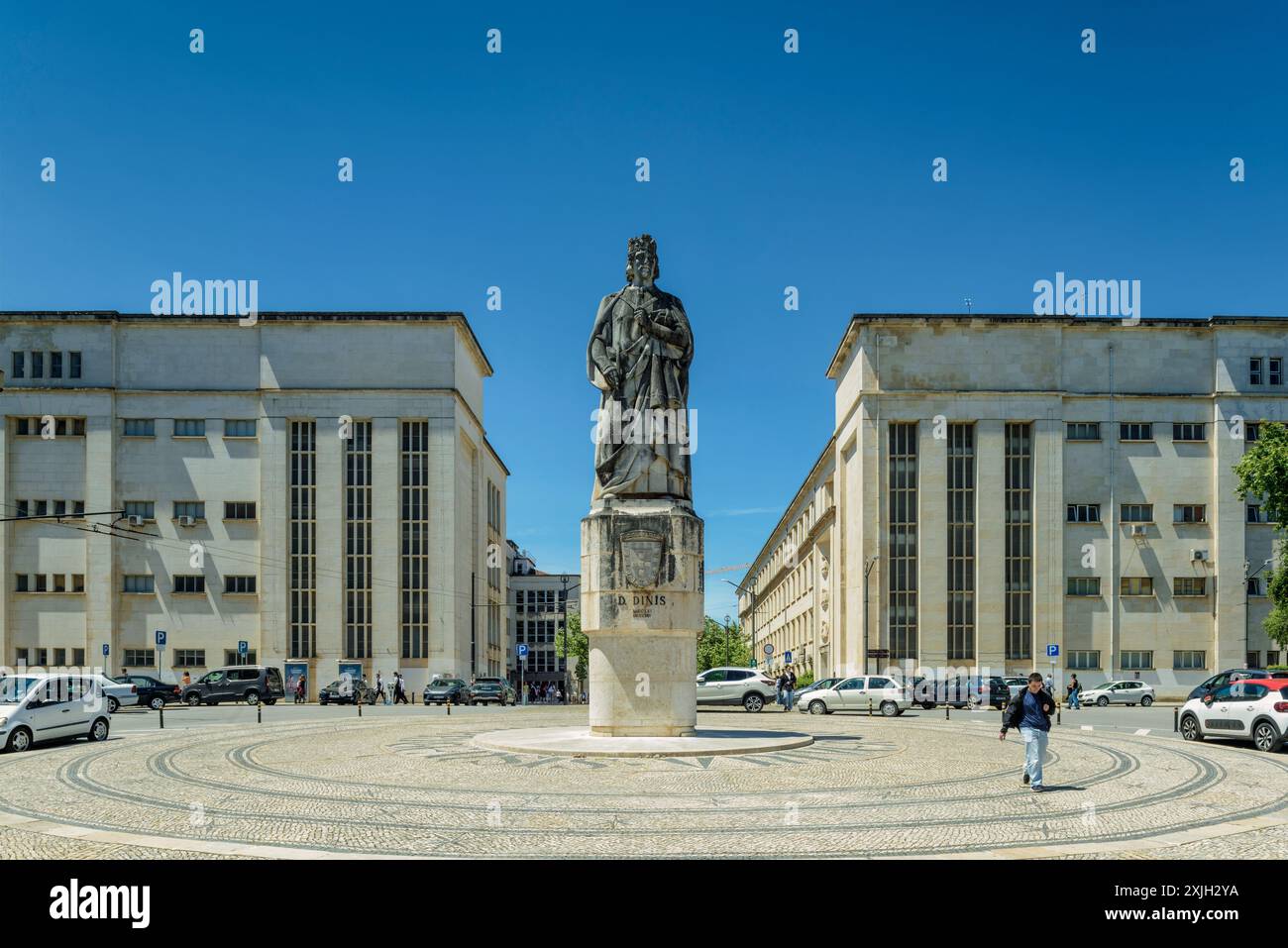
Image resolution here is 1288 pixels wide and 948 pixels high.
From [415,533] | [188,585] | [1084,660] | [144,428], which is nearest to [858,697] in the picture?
[1084,660]

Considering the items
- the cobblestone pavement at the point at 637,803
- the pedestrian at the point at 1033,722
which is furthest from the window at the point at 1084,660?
the pedestrian at the point at 1033,722

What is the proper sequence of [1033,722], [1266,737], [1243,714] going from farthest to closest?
[1243,714] < [1266,737] < [1033,722]

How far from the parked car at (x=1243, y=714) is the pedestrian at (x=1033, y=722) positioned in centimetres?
985

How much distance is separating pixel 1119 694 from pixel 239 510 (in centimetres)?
4774

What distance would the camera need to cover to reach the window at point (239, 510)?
6397 centimetres

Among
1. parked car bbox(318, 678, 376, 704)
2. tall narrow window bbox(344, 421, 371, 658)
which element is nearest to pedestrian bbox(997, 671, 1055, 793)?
parked car bbox(318, 678, 376, 704)

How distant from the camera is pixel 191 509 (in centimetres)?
6391

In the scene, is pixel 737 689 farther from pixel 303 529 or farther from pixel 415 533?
pixel 303 529

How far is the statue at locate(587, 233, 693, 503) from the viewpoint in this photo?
2055 cm

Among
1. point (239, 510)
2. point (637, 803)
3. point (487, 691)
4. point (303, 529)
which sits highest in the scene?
point (239, 510)

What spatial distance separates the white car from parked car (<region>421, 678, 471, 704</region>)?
27.2 metres

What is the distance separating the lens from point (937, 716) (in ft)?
121

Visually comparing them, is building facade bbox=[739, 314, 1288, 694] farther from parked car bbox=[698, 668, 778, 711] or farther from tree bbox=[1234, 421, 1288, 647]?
parked car bbox=[698, 668, 778, 711]
